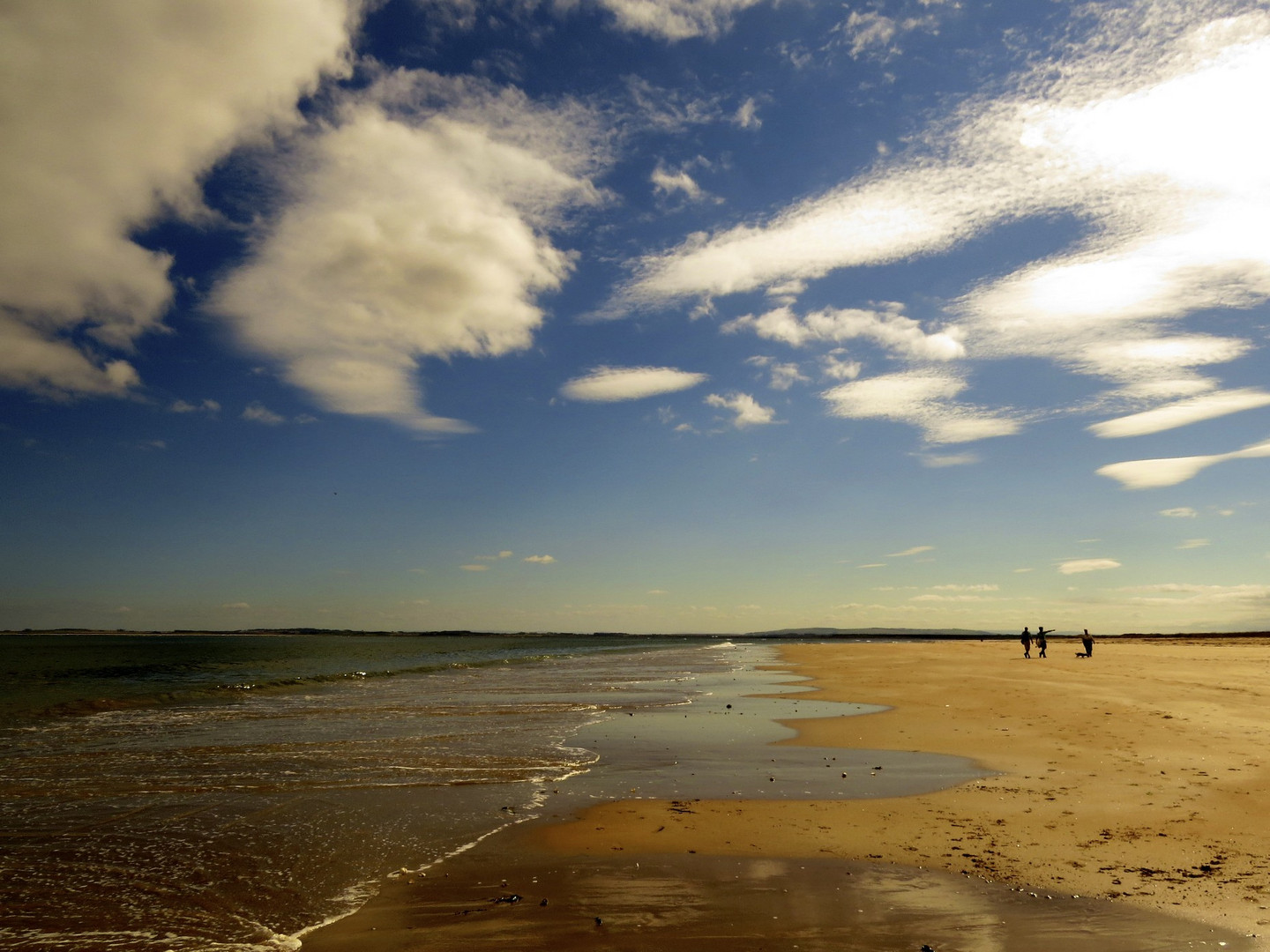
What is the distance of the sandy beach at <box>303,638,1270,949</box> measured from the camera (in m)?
6.54

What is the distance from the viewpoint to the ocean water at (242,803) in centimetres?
717

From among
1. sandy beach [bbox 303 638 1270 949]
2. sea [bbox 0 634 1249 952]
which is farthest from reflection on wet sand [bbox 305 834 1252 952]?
sea [bbox 0 634 1249 952]

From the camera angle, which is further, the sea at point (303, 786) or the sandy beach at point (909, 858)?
the sea at point (303, 786)

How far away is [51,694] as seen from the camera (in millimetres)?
32844

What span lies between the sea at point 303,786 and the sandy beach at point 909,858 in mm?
855

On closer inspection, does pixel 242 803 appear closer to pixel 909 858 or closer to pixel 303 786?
pixel 303 786

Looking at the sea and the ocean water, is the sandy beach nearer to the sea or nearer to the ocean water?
the sea

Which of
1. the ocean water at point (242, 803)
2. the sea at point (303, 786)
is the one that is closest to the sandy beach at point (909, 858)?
the sea at point (303, 786)

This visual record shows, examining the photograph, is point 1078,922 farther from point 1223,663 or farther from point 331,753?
point 1223,663

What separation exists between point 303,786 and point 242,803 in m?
1.29

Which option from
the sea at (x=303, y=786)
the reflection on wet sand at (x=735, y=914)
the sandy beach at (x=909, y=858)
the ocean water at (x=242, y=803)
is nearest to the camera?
the reflection on wet sand at (x=735, y=914)

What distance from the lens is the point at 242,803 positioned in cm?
1141

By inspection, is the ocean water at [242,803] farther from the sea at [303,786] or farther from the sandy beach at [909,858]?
the sandy beach at [909,858]

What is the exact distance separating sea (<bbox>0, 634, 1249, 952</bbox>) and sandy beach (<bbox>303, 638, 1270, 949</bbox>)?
0.85m
